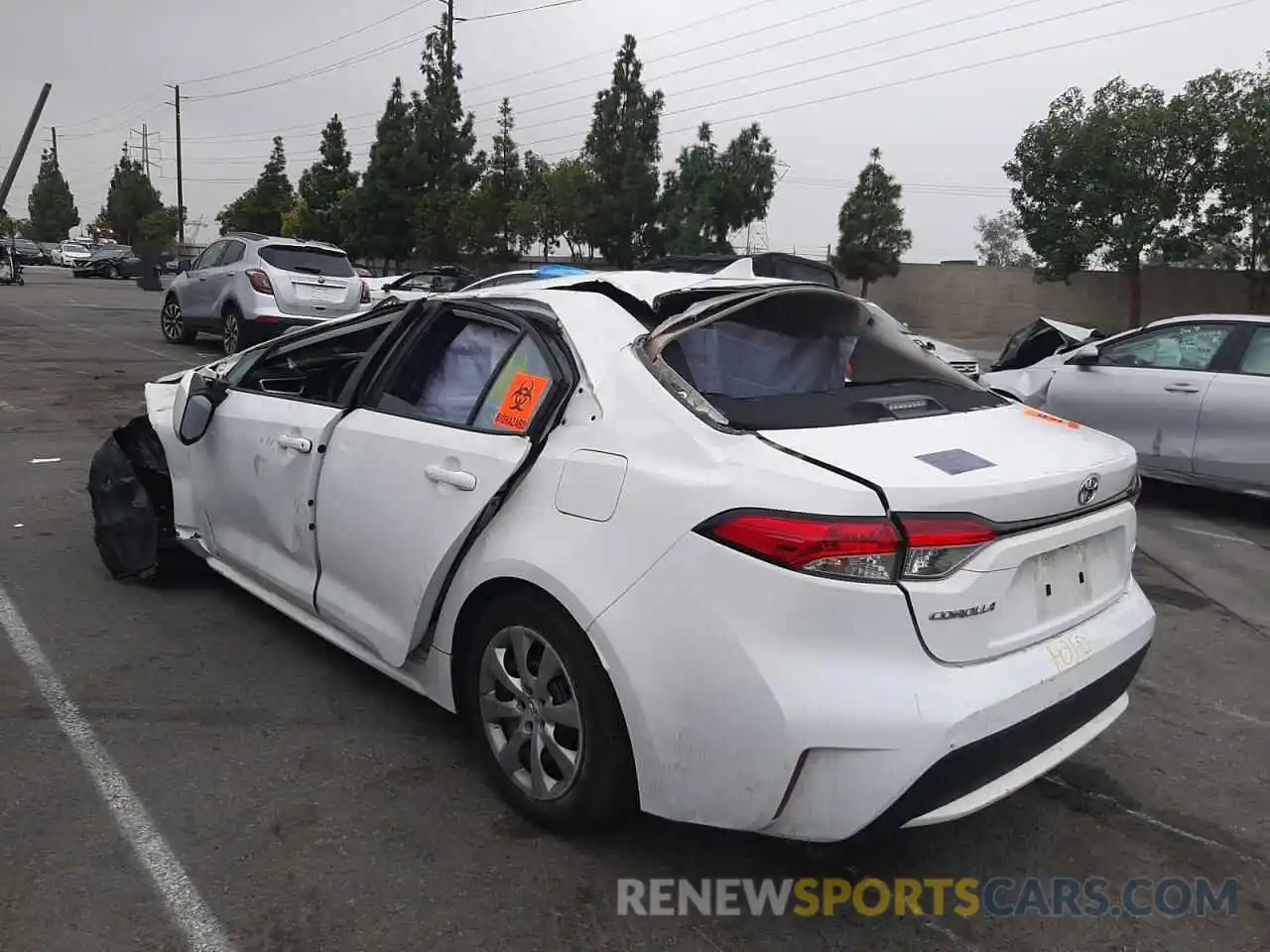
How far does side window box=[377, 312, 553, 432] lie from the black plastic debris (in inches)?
78.9

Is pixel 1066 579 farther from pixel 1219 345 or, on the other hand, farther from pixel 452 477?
pixel 1219 345

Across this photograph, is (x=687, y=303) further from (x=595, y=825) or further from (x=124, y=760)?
(x=124, y=760)

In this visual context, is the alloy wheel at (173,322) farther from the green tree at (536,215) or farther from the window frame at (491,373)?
the green tree at (536,215)

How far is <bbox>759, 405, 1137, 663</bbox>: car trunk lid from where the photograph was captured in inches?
98.0

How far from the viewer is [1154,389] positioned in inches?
301

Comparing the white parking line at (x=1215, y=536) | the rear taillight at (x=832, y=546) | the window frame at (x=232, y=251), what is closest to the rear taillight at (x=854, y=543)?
the rear taillight at (x=832, y=546)

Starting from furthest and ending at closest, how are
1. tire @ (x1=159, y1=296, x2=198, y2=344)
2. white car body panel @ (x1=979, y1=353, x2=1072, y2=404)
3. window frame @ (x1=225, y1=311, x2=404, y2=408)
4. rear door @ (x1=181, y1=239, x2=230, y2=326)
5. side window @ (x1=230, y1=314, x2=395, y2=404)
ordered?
tire @ (x1=159, y1=296, x2=198, y2=344) < rear door @ (x1=181, y1=239, x2=230, y2=326) < white car body panel @ (x1=979, y1=353, x2=1072, y2=404) < side window @ (x1=230, y1=314, x2=395, y2=404) < window frame @ (x1=225, y1=311, x2=404, y2=408)

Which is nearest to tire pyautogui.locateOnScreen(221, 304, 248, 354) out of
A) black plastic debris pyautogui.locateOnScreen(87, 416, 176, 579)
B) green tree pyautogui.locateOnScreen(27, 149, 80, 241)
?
black plastic debris pyautogui.locateOnScreen(87, 416, 176, 579)

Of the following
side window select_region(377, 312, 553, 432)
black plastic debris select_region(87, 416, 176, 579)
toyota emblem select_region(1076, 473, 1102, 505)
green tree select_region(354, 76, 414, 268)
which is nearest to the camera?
toyota emblem select_region(1076, 473, 1102, 505)

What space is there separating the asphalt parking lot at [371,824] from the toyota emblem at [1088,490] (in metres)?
1.05

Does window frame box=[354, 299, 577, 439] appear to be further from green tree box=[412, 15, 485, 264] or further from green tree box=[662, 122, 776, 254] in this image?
green tree box=[412, 15, 485, 264]

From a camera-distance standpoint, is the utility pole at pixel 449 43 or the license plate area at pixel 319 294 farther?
the utility pole at pixel 449 43

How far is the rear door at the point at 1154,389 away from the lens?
7.45 m

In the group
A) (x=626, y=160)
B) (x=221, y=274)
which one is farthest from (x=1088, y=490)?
(x=626, y=160)
